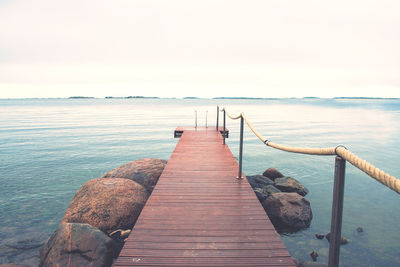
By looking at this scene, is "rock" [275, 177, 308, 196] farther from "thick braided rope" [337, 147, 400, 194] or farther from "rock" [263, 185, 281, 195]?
"thick braided rope" [337, 147, 400, 194]

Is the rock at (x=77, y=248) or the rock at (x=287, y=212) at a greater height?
the rock at (x=77, y=248)

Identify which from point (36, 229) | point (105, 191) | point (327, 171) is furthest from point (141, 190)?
point (327, 171)

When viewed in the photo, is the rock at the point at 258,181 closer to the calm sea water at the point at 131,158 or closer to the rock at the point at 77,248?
the calm sea water at the point at 131,158

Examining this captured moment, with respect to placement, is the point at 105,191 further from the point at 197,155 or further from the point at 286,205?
the point at 286,205

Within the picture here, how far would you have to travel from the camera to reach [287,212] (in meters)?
6.25

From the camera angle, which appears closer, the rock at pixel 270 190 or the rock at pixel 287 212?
the rock at pixel 287 212

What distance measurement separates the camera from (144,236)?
131 inches

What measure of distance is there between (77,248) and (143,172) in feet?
12.3

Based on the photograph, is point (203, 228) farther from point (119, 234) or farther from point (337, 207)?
point (119, 234)

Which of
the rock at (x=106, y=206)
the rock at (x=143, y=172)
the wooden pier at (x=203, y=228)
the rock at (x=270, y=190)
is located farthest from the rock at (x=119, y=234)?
the rock at (x=270, y=190)

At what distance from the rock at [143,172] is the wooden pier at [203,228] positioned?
1.63 meters

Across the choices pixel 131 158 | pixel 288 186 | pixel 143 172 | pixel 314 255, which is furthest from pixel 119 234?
pixel 131 158

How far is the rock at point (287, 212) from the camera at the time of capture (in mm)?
6215

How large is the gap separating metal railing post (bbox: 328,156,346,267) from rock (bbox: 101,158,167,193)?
5915 millimetres
